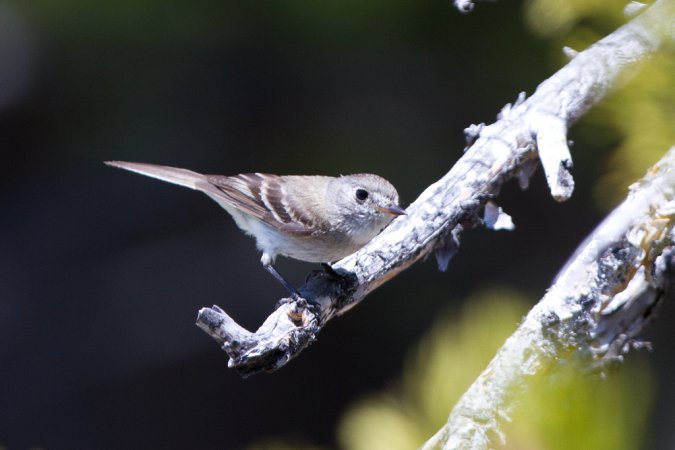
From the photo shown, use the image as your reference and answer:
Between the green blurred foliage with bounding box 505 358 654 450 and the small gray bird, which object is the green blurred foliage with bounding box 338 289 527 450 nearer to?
the green blurred foliage with bounding box 505 358 654 450

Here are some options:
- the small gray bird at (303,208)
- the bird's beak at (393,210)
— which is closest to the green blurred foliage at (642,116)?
the bird's beak at (393,210)

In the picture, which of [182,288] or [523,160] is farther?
[182,288]

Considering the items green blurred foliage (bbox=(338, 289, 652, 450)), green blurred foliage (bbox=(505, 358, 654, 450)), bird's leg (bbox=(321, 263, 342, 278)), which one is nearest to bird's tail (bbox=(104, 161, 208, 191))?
bird's leg (bbox=(321, 263, 342, 278))

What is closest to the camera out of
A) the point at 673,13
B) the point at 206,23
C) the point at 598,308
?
the point at 673,13

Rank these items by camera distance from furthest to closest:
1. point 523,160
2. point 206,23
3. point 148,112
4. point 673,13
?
point 148,112
point 206,23
point 523,160
point 673,13

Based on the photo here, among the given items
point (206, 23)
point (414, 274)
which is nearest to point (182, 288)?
point (414, 274)

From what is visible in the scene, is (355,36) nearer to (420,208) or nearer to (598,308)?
(420,208)

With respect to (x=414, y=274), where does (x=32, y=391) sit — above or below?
above

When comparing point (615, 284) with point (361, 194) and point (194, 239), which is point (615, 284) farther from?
point (194, 239)
